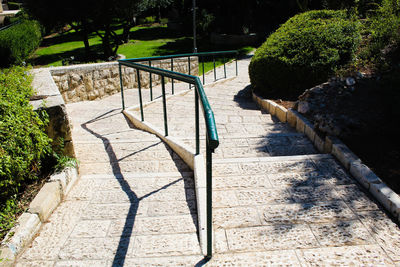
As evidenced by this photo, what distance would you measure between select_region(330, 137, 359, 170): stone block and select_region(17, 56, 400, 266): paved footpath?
0.11 metres

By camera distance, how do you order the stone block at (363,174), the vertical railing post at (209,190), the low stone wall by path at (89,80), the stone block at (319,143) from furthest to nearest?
the low stone wall by path at (89,80)
the stone block at (319,143)
the stone block at (363,174)
the vertical railing post at (209,190)

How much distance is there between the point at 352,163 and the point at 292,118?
2324mm

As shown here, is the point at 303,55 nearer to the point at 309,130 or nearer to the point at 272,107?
the point at 272,107

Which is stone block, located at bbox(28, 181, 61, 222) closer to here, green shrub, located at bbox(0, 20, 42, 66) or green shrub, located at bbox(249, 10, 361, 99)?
green shrub, located at bbox(249, 10, 361, 99)

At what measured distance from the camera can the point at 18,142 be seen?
2.81 metres

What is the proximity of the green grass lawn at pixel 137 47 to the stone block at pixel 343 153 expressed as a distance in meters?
11.3

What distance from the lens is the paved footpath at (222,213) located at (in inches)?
91.6

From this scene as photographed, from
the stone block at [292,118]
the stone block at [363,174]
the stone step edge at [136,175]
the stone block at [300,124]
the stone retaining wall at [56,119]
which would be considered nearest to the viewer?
the stone block at [363,174]

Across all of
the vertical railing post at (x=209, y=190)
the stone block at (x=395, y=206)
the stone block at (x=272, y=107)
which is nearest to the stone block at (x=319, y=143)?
the stone block at (x=395, y=206)

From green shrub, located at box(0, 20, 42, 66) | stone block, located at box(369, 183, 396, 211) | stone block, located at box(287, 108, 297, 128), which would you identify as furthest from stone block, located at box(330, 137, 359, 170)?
green shrub, located at box(0, 20, 42, 66)

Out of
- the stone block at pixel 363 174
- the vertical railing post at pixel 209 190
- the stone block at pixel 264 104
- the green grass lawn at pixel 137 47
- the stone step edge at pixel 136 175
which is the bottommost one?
the stone block at pixel 264 104

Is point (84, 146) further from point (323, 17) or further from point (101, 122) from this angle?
point (323, 17)

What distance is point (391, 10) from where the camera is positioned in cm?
671

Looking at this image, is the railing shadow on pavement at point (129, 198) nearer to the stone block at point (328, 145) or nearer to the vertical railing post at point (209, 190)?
the vertical railing post at point (209, 190)
